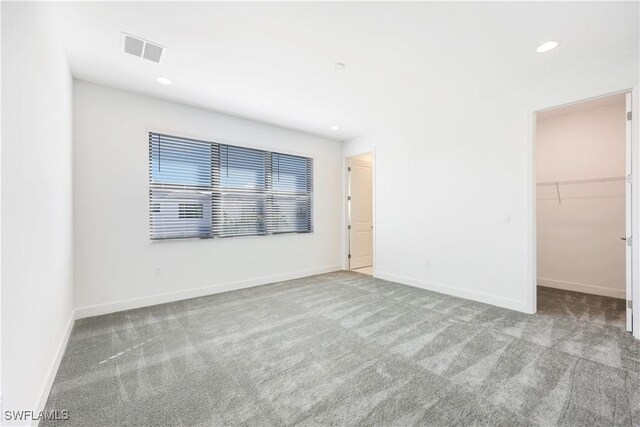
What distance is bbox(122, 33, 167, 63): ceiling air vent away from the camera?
236cm

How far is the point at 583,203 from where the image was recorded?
402 centimetres

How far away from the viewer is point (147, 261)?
11.6 ft

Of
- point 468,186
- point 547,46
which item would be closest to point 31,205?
point 547,46

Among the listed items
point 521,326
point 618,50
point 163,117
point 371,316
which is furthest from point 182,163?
point 618,50

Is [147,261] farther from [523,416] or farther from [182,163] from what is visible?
[523,416]

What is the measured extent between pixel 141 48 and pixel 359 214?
4.52 meters

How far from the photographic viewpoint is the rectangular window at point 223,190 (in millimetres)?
3664

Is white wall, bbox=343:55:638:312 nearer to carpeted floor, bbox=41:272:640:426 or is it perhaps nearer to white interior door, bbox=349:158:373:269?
carpeted floor, bbox=41:272:640:426

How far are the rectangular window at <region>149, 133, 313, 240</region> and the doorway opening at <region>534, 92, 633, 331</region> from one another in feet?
12.0

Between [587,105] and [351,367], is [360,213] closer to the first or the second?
[587,105]

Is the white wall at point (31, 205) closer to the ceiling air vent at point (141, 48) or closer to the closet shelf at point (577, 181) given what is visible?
the ceiling air vent at point (141, 48)

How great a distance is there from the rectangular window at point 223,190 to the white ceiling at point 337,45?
2.70ft

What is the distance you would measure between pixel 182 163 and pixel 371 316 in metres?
3.26

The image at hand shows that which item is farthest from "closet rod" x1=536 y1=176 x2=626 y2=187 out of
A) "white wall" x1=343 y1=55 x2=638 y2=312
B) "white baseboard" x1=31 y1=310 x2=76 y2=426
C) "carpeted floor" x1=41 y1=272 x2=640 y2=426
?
"white baseboard" x1=31 y1=310 x2=76 y2=426
